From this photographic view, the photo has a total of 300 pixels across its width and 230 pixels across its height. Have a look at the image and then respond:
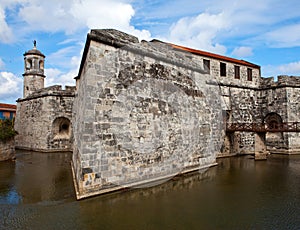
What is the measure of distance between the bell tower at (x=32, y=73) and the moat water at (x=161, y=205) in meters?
10.6

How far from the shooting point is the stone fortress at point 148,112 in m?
6.01

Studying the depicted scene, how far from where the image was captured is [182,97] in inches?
360

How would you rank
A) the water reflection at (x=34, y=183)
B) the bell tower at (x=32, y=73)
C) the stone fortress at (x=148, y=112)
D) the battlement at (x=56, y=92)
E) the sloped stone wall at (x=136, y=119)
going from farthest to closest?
the bell tower at (x=32, y=73) < the battlement at (x=56, y=92) < the stone fortress at (x=148, y=112) < the sloped stone wall at (x=136, y=119) < the water reflection at (x=34, y=183)

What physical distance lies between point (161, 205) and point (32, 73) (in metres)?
15.8

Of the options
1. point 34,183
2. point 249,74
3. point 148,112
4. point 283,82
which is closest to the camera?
point 34,183

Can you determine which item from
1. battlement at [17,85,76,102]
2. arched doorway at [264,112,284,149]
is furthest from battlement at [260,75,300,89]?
battlement at [17,85,76,102]

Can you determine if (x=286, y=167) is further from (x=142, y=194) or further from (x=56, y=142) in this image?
(x=56, y=142)

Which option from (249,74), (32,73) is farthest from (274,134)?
(32,73)

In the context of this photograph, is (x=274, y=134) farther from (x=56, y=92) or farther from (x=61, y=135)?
(x=56, y=92)

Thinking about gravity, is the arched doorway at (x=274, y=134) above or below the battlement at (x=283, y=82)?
below

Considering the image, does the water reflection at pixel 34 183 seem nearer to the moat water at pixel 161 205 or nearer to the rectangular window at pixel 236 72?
the moat water at pixel 161 205

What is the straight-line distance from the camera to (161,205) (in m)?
5.22

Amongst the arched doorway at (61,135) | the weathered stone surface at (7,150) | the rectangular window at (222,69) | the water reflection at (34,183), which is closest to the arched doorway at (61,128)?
the arched doorway at (61,135)

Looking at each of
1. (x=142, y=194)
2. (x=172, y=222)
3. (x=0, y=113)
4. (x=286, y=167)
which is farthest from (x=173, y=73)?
(x=0, y=113)
